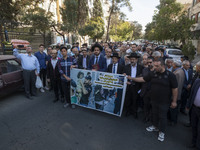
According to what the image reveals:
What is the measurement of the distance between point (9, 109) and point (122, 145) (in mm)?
3990

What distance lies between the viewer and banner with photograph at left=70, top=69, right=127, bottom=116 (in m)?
3.86

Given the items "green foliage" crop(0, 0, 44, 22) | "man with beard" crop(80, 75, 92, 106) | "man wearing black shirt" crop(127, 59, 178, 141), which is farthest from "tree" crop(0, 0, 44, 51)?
"man wearing black shirt" crop(127, 59, 178, 141)

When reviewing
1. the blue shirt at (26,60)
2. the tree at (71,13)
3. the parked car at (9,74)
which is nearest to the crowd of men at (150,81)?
the blue shirt at (26,60)

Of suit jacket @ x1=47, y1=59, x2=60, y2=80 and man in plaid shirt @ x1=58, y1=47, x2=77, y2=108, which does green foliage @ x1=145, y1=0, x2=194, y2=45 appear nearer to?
man in plaid shirt @ x1=58, y1=47, x2=77, y2=108

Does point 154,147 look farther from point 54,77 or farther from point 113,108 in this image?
point 54,77

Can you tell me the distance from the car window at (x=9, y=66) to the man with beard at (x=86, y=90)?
3.17 meters

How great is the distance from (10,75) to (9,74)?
0.05 metres

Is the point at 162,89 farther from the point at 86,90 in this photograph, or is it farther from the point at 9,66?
the point at 9,66

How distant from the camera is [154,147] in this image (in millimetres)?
3018

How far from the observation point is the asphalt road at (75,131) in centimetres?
304

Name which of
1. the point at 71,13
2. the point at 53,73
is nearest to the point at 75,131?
the point at 53,73

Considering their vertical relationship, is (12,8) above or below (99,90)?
above

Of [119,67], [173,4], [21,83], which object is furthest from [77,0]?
[119,67]

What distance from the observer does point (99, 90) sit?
4.14 metres
